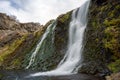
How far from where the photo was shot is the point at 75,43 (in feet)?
145

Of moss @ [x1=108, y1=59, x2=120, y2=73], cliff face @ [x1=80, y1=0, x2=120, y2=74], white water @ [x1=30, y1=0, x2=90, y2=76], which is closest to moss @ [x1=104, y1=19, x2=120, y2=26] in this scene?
cliff face @ [x1=80, y1=0, x2=120, y2=74]

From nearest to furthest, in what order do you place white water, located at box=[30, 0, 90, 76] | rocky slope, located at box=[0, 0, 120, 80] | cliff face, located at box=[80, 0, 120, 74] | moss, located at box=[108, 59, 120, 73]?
moss, located at box=[108, 59, 120, 73], cliff face, located at box=[80, 0, 120, 74], rocky slope, located at box=[0, 0, 120, 80], white water, located at box=[30, 0, 90, 76]

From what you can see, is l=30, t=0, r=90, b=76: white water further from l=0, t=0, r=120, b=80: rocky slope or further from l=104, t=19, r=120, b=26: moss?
l=104, t=19, r=120, b=26: moss

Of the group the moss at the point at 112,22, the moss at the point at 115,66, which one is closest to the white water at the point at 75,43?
the moss at the point at 115,66

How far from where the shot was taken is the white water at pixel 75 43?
37.9 meters

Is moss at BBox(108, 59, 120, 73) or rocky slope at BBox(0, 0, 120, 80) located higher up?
rocky slope at BBox(0, 0, 120, 80)

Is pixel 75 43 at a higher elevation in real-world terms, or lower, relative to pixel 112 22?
lower

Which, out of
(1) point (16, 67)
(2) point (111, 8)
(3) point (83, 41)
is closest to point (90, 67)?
(3) point (83, 41)

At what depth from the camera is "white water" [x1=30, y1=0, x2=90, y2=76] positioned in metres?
37.9

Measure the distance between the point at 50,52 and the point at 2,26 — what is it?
→ 90552 mm

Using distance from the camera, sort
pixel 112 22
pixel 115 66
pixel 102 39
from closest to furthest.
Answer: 1. pixel 115 66
2. pixel 102 39
3. pixel 112 22

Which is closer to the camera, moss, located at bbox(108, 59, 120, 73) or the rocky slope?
moss, located at bbox(108, 59, 120, 73)

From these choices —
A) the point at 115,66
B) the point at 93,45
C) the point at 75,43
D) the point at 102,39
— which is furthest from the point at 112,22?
the point at 115,66

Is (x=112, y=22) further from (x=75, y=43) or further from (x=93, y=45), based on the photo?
(x=75, y=43)
